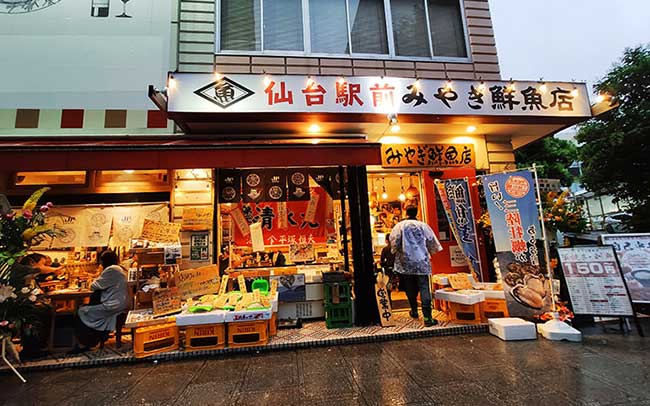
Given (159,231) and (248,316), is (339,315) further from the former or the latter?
(159,231)

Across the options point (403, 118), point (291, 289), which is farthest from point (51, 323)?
point (403, 118)

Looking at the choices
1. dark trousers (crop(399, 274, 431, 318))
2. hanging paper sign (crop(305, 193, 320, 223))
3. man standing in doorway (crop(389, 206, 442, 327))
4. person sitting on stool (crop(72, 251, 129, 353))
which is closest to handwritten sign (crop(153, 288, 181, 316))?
person sitting on stool (crop(72, 251, 129, 353))

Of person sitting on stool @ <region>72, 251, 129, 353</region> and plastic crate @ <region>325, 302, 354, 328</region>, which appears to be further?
plastic crate @ <region>325, 302, 354, 328</region>

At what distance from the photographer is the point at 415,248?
5.93 meters

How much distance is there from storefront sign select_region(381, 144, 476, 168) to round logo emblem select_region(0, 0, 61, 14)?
8946mm

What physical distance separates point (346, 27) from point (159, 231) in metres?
6.61

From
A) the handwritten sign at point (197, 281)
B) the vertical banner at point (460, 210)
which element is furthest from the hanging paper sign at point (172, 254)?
the vertical banner at point (460, 210)

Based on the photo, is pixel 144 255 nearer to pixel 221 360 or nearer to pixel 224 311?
pixel 224 311

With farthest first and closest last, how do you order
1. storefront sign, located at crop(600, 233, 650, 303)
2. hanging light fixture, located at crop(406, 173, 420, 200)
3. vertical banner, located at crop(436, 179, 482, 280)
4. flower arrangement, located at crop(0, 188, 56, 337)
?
1. hanging light fixture, located at crop(406, 173, 420, 200)
2. vertical banner, located at crop(436, 179, 482, 280)
3. storefront sign, located at crop(600, 233, 650, 303)
4. flower arrangement, located at crop(0, 188, 56, 337)

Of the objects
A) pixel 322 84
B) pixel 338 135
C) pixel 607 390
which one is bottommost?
pixel 607 390

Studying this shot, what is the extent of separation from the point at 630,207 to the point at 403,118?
1115 cm

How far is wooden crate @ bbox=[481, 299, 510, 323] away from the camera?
18.9 feet

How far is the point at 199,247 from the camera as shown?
21.4 feet

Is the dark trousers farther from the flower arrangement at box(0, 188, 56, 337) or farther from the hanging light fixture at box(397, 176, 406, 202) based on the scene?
the flower arrangement at box(0, 188, 56, 337)
